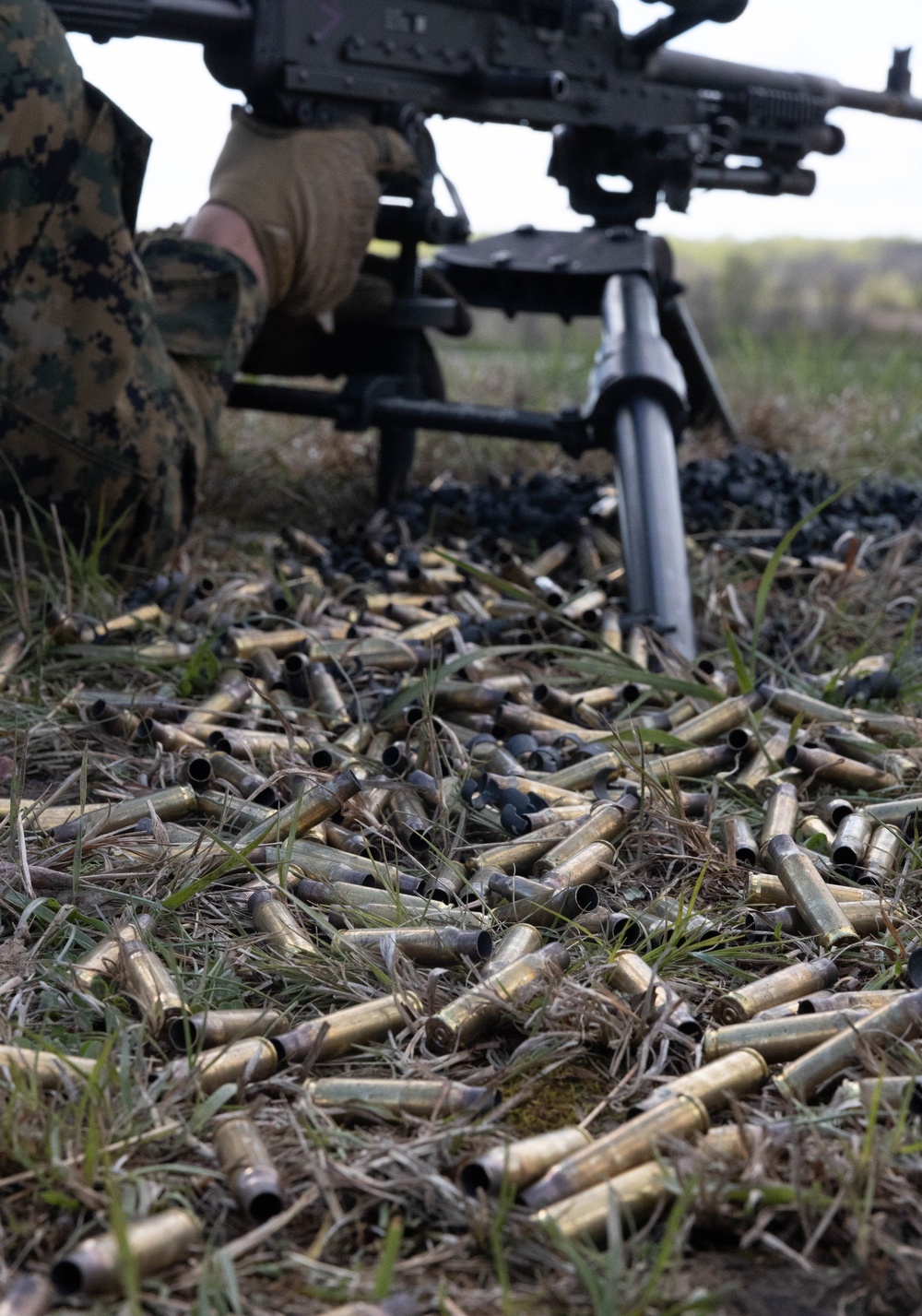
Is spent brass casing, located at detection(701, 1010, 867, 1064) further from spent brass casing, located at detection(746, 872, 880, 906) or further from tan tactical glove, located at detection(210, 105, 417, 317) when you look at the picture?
tan tactical glove, located at detection(210, 105, 417, 317)

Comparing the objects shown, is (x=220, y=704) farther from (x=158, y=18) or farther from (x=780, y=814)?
(x=158, y=18)

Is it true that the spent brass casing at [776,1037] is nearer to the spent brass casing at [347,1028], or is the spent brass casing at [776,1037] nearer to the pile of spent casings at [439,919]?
the pile of spent casings at [439,919]

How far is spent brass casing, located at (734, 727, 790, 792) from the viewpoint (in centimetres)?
259

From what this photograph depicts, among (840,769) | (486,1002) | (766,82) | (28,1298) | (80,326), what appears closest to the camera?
(28,1298)

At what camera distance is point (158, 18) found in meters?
3.75

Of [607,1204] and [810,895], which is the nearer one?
[607,1204]

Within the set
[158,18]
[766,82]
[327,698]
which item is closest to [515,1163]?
[327,698]

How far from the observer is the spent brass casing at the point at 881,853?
2.21 metres

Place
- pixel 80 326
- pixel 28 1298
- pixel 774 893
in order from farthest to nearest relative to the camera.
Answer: pixel 80 326, pixel 774 893, pixel 28 1298

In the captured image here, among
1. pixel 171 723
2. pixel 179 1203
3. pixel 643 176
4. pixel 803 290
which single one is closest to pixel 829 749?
pixel 171 723

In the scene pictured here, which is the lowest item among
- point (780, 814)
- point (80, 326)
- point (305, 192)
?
point (780, 814)

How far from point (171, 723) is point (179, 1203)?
A: 4.85ft

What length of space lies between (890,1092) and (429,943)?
68 cm

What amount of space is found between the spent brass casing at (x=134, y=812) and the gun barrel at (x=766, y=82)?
3.86 meters
